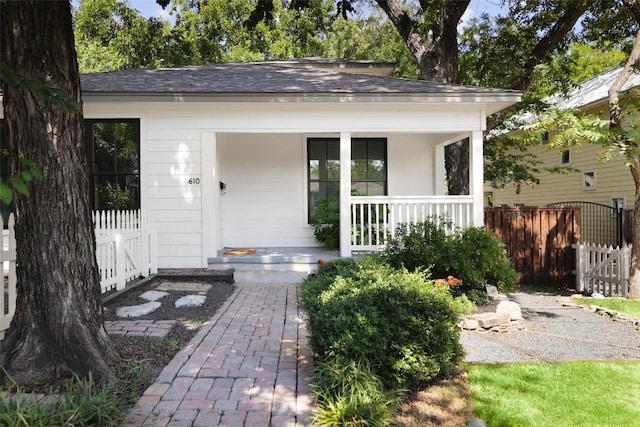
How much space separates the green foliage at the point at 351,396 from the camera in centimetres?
268

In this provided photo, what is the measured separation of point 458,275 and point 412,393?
134 inches

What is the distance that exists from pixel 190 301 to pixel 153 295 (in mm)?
631

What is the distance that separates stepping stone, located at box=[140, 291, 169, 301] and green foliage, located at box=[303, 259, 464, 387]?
320 centimetres

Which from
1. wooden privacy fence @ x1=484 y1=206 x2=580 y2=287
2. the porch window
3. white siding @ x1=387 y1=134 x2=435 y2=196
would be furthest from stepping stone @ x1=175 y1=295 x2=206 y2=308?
wooden privacy fence @ x1=484 y1=206 x2=580 y2=287

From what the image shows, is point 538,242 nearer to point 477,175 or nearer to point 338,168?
point 477,175

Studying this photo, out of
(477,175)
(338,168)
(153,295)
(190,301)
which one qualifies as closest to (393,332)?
(190,301)

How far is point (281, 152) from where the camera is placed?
9992 mm

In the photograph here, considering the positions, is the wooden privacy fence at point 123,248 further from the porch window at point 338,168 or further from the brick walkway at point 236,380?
the porch window at point 338,168

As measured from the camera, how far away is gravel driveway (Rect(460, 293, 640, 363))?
13.9ft

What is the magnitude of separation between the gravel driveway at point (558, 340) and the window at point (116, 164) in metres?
6.09

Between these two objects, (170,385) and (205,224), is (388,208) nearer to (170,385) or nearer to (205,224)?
(205,224)

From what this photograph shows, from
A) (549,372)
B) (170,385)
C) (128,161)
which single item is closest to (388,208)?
(128,161)

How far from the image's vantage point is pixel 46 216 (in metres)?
3.16

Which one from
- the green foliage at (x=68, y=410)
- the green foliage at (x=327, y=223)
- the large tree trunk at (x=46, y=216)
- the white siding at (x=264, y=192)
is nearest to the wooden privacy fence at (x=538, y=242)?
the green foliage at (x=327, y=223)
